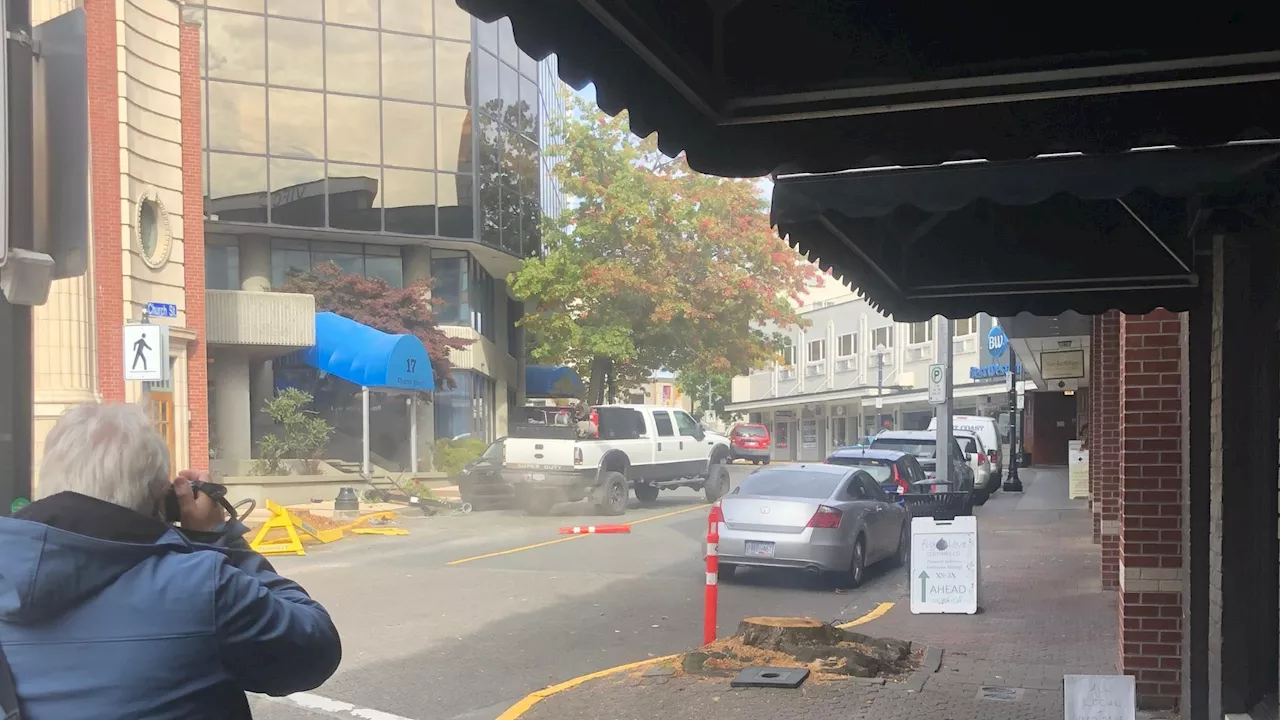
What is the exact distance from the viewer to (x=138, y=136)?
67.2 feet

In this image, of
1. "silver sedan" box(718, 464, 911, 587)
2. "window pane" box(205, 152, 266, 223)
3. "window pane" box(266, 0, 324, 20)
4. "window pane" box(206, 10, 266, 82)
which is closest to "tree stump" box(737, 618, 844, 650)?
"silver sedan" box(718, 464, 911, 587)

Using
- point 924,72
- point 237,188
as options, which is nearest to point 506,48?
point 237,188

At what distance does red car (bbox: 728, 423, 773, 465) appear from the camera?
4631cm

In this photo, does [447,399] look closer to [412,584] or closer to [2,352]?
[412,584]

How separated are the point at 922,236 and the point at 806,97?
2376mm

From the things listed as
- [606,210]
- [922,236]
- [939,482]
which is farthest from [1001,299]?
[606,210]

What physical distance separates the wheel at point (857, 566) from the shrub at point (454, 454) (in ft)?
62.0

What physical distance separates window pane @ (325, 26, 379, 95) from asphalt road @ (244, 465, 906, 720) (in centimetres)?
1659

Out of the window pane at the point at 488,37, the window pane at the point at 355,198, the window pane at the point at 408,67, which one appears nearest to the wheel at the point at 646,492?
the window pane at the point at 355,198

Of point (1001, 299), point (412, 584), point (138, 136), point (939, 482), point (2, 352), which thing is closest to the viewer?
point (2, 352)

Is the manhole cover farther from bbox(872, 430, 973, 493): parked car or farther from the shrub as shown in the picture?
the shrub

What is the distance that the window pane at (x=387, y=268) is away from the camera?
110 feet

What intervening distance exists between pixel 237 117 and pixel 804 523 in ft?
74.7

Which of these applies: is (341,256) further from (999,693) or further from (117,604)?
(117,604)
